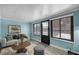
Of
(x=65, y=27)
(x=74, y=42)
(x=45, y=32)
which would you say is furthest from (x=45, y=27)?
(x=74, y=42)

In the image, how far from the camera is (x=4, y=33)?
170cm

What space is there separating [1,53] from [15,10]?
1.04m

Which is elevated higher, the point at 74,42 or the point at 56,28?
the point at 56,28

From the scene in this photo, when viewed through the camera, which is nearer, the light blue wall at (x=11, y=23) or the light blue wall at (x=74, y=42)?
the light blue wall at (x=11, y=23)

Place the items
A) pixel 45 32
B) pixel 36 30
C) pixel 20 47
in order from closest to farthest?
pixel 20 47 < pixel 36 30 < pixel 45 32

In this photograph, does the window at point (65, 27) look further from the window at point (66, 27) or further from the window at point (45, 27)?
the window at point (45, 27)

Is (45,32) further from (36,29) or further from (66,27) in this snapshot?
(66,27)

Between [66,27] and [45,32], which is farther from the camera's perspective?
[45,32]

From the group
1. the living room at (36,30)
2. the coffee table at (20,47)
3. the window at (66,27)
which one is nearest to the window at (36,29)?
the living room at (36,30)

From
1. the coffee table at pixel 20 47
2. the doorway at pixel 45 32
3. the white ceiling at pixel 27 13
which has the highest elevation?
the white ceiling at pixel 27 13
